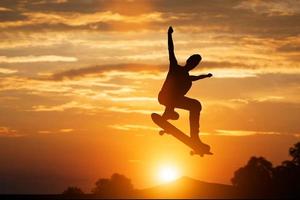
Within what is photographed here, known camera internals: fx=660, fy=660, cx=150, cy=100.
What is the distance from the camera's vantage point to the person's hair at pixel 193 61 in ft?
87.4

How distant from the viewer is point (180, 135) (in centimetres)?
3022

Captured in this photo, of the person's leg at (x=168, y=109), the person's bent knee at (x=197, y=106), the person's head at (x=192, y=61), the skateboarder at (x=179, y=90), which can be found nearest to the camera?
the person's head at (x=192, y=61)

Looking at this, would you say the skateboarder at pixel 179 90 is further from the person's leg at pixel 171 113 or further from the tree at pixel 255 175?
the tree at pixel 255 175

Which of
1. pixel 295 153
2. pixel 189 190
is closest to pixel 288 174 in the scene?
pixel 295 153

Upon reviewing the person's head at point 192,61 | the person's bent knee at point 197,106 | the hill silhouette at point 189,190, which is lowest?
the hill silhouette at point 189,190

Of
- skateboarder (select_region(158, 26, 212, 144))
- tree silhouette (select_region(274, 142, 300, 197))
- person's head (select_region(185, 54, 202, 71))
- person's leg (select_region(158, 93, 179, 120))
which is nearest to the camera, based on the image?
person's head (select_region(185, 54, 202, 71))

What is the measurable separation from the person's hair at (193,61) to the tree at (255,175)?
3178 inches

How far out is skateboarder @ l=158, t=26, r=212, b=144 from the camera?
26781mm

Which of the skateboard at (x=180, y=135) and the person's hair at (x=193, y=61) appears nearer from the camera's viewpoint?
the person's hair at (x=193, y=61)

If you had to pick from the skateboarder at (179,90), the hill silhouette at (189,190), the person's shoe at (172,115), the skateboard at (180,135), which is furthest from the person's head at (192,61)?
the hill silhouette at (189,190)

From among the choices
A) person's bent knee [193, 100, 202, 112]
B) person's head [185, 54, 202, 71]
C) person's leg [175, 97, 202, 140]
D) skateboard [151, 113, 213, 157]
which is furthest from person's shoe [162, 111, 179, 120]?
person's head [185, 54, 202, 71]

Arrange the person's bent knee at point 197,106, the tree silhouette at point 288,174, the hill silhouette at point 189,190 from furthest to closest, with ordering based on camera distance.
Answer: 1. the tree silhouette at point 288,174
2. the hill silhouette at point 189,190
3. the person's bent knee at point 197,106

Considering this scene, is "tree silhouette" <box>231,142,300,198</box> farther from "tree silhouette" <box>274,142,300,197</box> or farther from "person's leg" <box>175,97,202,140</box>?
"person's leg" <box>175,97,202,140</box>

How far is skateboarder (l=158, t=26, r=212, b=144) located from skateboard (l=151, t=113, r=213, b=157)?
0.27m
